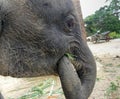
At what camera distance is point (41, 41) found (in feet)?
5.47

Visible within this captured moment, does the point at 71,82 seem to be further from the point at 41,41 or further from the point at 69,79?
the point at 41,41

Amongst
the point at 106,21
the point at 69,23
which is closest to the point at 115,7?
the point at 106,21

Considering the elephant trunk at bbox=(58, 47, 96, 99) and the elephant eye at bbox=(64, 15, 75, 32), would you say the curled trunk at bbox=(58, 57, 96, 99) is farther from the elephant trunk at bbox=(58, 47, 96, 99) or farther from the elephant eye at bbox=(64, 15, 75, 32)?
the elephant eye at bbox=(64, 15, 75, 32)

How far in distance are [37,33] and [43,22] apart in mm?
66

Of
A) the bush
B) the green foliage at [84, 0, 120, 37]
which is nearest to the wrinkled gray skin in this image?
the bush

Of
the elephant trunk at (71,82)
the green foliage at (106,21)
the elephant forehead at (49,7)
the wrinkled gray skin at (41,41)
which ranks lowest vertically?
the elephant trunk at (71,82)

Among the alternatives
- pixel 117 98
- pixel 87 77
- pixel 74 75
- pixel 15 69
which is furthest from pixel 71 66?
pixel 117 98

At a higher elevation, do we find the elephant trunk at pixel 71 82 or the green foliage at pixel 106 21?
the green foliage at pixel 106 21

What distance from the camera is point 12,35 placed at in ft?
5.16

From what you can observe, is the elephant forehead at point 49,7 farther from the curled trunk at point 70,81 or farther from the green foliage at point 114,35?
the green foliage at point 114,35

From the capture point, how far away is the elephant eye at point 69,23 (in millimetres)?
1808

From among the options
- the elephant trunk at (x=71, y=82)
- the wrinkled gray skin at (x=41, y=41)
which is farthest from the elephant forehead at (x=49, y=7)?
A: the elephant trunk at (x=71, y=82)

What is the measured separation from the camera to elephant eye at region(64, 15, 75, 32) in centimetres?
181

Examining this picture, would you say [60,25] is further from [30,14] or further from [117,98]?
[117,98]
